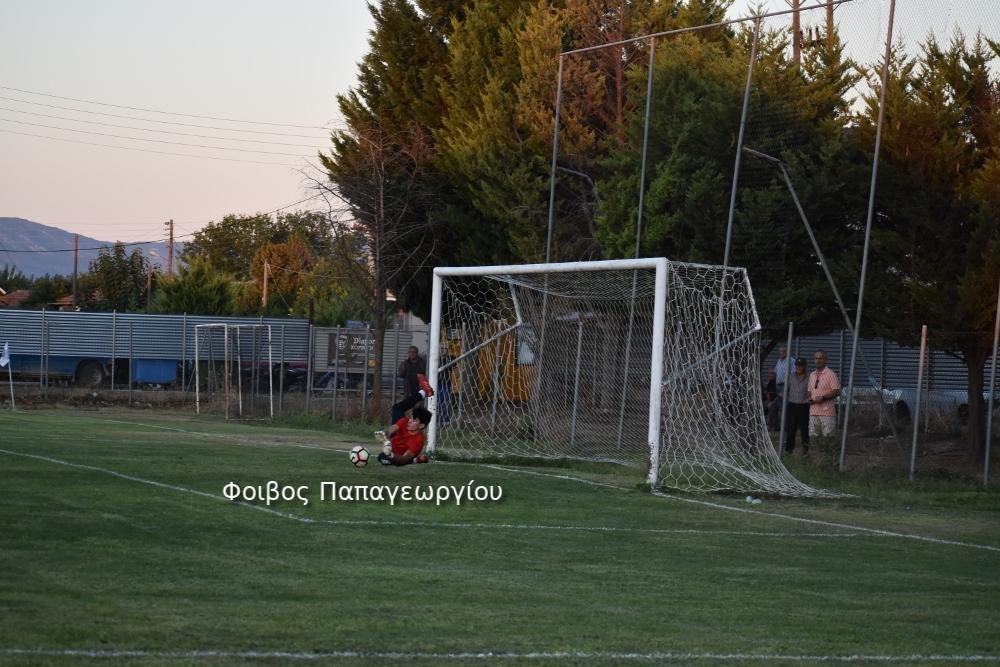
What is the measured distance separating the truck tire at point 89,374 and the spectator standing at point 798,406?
28.7 metres

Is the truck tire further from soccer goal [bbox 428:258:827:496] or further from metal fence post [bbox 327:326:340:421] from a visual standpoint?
soccer goal [bbox 428:258:827:496]

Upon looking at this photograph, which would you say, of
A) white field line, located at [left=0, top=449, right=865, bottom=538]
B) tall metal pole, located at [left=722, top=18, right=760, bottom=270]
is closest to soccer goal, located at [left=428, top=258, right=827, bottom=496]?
tall metal pole, located at [left=722, top=18, right=760, bottom=270]

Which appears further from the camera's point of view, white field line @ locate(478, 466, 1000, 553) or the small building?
the small building

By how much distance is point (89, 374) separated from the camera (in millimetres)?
46156

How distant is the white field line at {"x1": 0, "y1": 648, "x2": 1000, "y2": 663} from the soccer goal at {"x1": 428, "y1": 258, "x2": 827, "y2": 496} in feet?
32.5

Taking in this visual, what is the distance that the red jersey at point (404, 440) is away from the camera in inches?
659

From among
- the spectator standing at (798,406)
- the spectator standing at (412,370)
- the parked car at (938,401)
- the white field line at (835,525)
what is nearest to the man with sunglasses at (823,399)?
the spectator standing at (798,406)

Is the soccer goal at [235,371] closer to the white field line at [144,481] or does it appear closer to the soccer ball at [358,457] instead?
the white field line at [144,481]

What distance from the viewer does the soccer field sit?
23.6ft

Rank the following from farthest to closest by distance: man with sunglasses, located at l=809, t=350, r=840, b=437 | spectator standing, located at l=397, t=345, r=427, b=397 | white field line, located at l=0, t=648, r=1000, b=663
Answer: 1. spectator standing, located at l=397, t=345, r=427, b=397
2. man with sunglasses, located at l=809, t=350, r=840, b=437
3. white field line, located at l=0, t=648, r=1000, b=663

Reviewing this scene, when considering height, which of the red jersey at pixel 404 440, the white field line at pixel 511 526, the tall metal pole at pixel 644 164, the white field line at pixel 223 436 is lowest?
the white field line at pixel 223 436

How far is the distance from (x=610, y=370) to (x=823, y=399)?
394 cm

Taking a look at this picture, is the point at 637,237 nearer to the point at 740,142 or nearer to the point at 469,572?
the point at 740,142

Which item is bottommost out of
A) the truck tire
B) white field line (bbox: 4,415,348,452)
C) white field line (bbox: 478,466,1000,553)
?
the truck tire
